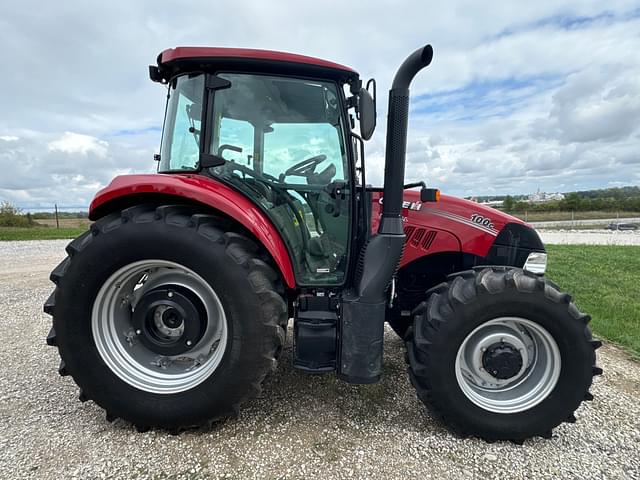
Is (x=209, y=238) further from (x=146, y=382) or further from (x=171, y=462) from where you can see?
(x=171, y=462)

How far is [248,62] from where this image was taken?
2.31m

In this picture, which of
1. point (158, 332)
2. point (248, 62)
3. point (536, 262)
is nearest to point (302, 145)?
point (248, 62)

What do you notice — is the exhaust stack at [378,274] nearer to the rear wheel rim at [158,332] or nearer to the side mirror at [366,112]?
the side mirror at [366,112]

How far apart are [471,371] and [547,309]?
582mm

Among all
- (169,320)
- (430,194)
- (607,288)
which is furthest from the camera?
(607,288)

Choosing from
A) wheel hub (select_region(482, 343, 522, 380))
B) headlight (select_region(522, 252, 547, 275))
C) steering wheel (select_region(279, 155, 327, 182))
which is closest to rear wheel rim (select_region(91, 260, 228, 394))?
steering wheel (select_region(279, 155, 327, 182))

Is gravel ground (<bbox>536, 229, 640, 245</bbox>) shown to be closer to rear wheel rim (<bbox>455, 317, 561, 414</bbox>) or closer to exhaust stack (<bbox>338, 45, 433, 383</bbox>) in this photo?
rear wheel rim (<bbox>455, 317, 561, 414</bbox>)

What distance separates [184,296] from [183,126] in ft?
3.69

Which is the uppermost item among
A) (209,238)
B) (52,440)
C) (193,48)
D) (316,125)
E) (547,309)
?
(193,48)

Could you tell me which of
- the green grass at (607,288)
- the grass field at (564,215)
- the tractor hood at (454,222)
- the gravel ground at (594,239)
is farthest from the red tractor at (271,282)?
the grass field at (564,215)

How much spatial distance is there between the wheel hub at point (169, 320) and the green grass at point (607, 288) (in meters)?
3.88

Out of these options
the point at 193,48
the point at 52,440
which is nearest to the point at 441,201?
the point at 193,48

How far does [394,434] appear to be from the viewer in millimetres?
2275

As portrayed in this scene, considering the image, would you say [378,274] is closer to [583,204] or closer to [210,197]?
[210,197]
